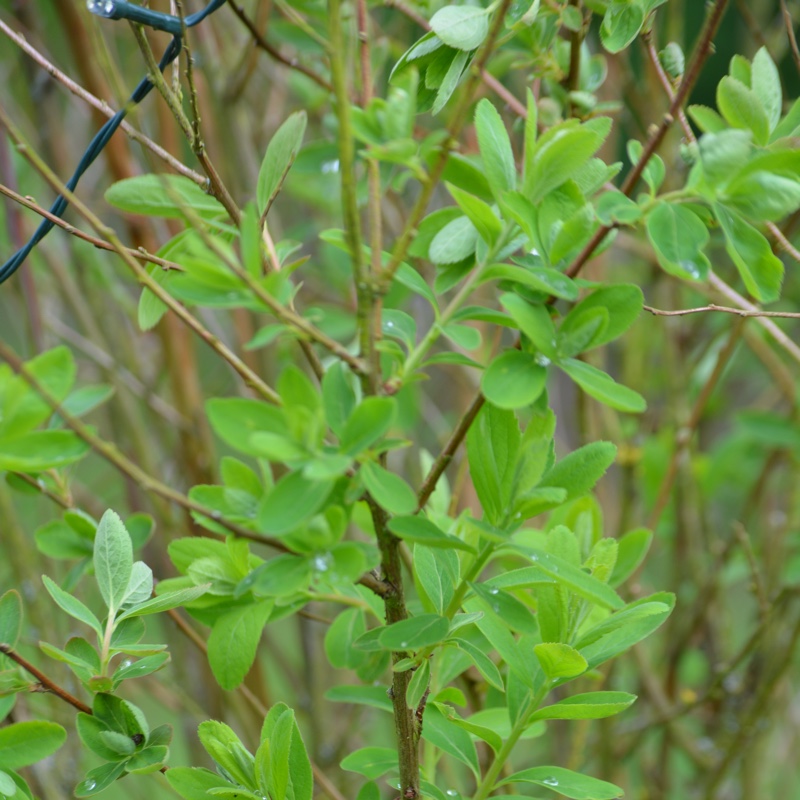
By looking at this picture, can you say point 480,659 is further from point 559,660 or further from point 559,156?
point 559,156

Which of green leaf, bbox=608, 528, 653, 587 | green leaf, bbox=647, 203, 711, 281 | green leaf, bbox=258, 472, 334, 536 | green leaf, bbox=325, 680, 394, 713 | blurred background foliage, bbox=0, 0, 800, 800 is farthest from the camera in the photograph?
blurred background foliage, bbox=0, 0, 800, 800

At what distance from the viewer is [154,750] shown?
20.9 inches

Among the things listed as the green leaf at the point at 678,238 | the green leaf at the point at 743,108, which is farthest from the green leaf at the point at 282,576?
the green leaf at the point at 743,108

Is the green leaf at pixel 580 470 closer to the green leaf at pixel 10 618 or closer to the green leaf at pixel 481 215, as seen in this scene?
the green leaf at pixel 481 215

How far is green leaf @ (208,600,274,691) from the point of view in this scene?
518 millimetres

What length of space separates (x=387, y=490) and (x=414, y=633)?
10 cm

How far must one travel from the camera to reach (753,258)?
1.67 ft

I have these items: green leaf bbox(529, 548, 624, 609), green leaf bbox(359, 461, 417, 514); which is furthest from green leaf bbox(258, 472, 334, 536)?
green leaf bbox(529, 548, 624, 609)

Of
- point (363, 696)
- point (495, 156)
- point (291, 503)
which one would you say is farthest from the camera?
point (363, 696)

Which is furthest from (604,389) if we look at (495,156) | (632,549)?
(632,549)

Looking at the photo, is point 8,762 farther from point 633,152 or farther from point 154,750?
point 633,152

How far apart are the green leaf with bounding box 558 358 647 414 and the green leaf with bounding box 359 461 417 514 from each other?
0.12 meters

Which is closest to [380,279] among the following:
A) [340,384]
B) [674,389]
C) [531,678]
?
[340,384]

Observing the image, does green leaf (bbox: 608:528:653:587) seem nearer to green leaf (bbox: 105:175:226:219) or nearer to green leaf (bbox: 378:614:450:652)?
green leaf (bbox: 378:614:450:652)
